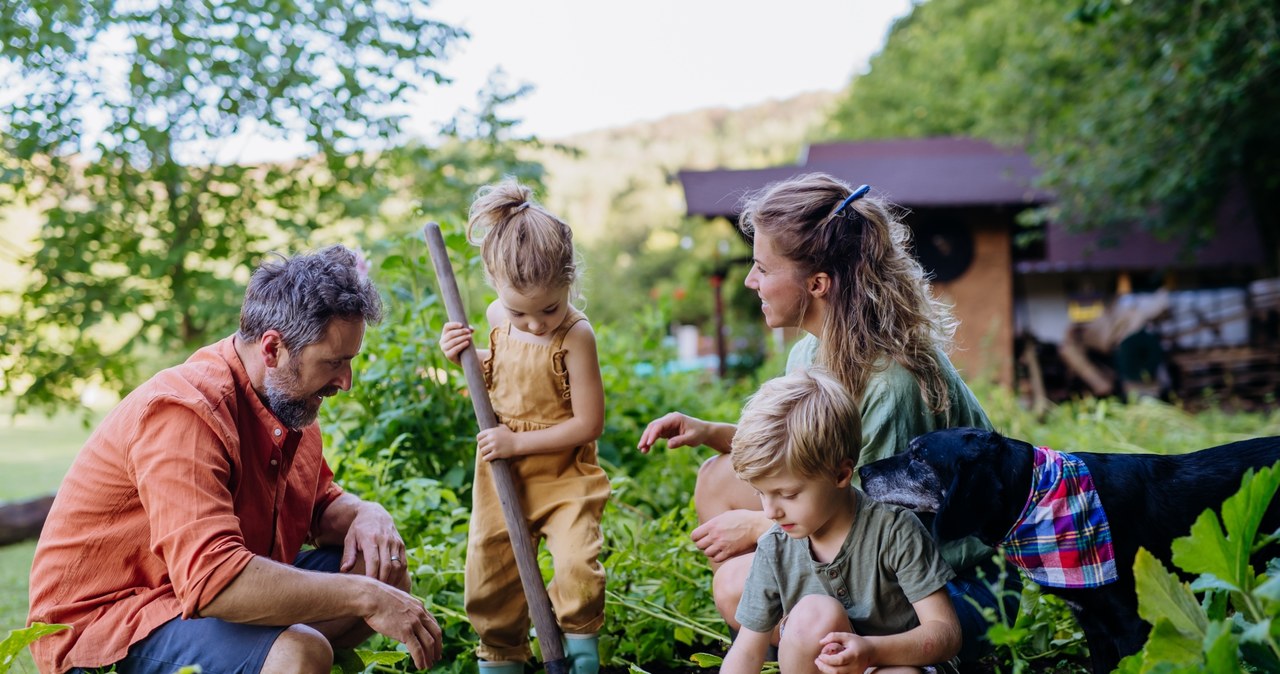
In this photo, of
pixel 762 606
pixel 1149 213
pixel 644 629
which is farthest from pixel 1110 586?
pixel 1149 213

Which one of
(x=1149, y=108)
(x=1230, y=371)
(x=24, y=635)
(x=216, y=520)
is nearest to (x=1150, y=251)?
(x=1230, y=371)

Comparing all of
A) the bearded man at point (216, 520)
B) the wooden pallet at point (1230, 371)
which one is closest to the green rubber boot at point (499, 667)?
the bearded man at point (216, 520)

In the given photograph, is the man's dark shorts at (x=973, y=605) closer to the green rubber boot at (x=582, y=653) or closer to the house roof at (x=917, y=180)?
the green rubber boot at (x=582, y=653)

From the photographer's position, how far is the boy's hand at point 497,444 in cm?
273

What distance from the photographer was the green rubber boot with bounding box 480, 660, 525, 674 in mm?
2838

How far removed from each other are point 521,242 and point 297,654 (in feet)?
3.66

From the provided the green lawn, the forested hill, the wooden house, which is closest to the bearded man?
the green lawn

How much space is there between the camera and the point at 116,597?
2285 millimetres

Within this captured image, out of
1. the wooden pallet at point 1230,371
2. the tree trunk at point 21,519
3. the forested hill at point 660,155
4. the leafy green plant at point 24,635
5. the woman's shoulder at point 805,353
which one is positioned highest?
the forested hill at point 660,155

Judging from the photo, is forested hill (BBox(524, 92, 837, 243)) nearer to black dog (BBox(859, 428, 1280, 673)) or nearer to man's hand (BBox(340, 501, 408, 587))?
man's hand (BBox(340, 501, 408, 587))

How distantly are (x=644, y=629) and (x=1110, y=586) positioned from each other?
1.54 m

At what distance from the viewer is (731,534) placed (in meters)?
2.63

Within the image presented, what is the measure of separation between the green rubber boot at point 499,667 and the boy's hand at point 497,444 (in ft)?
1.95

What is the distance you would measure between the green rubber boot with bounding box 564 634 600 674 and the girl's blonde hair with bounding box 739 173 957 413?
101 centimetres
